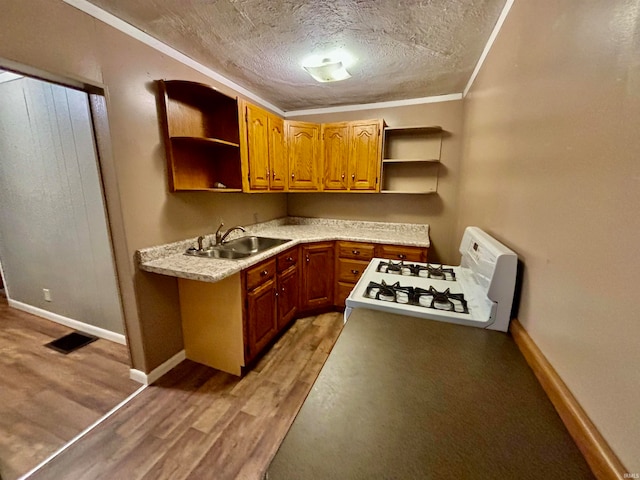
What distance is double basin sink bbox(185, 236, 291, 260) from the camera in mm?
2021

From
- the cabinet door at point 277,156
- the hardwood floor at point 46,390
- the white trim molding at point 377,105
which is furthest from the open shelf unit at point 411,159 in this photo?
the hardwood floor at point 46,390

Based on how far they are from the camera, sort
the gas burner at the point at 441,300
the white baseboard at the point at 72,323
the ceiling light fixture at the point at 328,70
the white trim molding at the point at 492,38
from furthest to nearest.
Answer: the white baseboard at the point at 72,323 → the ceiling light fixture at the point at 328,70 → the white trim molding at the point at 492,38 → the gas burner at the point at 441,300

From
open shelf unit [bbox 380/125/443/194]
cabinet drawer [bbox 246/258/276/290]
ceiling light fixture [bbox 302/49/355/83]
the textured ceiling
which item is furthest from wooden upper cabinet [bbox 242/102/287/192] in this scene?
open shelf unit [bbox 380/125/443/194]

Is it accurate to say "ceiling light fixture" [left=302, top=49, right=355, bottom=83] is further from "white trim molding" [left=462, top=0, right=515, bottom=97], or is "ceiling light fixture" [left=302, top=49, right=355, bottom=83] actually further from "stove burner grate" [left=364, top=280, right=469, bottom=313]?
"stove burner grate" [left=364, top=280, right=469, bottom=313]

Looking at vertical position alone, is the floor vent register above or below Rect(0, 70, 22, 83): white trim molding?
below

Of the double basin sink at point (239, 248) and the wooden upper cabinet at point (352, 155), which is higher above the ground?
the wooden upper cabinet at point (352, 155)

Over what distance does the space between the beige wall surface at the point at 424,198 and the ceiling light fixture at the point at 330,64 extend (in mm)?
1076

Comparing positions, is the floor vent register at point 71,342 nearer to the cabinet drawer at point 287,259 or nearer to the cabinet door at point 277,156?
the cabinet drawer at point 287,259

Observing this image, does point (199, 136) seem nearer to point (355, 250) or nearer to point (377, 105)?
point (355, 250)

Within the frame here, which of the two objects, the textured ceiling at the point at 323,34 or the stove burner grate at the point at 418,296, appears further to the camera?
the textured ceiling at the point at 323,34

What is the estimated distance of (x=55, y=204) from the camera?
7.45ft

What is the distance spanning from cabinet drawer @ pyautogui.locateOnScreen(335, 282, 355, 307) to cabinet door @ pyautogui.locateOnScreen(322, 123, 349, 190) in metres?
1.13

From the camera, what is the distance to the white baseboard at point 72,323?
2.27 metres

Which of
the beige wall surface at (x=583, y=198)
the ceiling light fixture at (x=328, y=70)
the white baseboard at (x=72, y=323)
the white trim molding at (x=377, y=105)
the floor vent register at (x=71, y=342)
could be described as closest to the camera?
the beige wall surface at (x=583, y=198)
